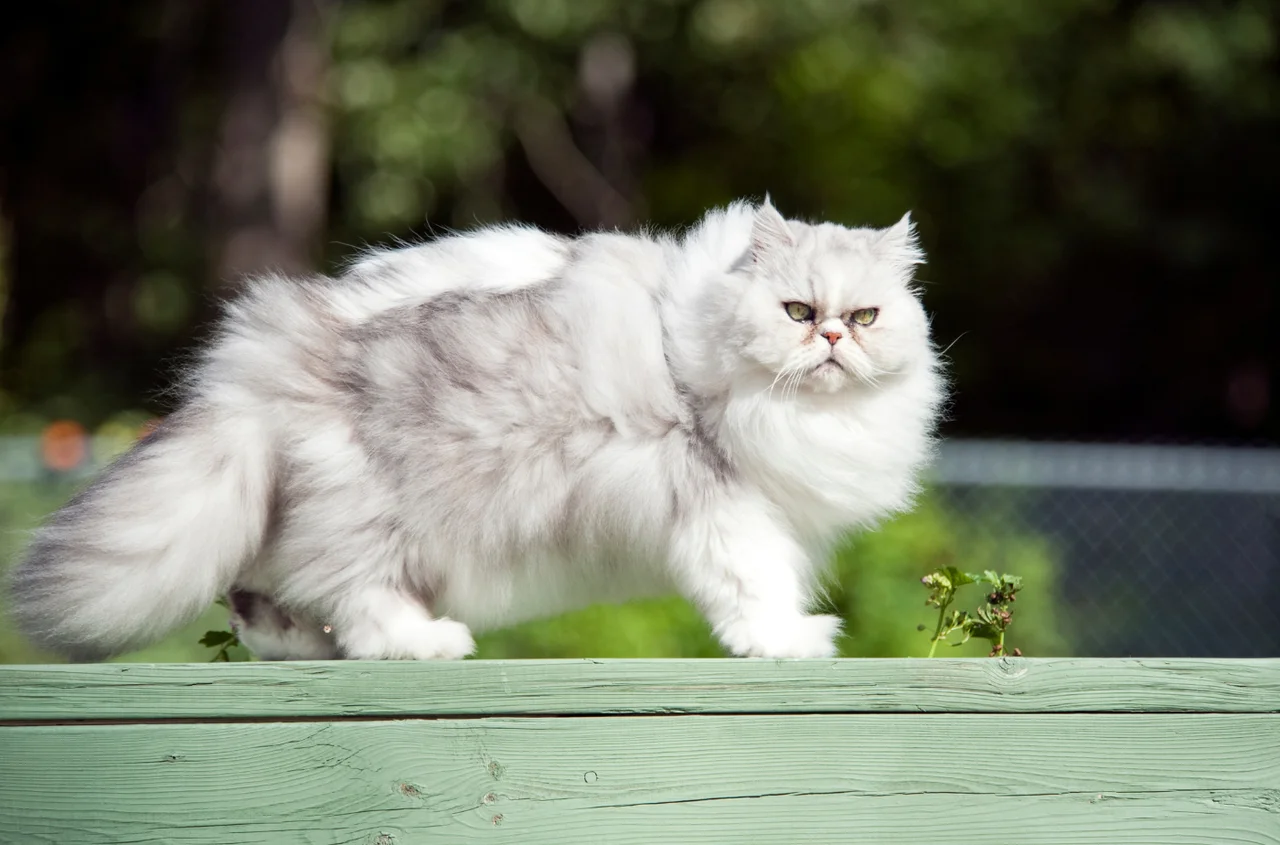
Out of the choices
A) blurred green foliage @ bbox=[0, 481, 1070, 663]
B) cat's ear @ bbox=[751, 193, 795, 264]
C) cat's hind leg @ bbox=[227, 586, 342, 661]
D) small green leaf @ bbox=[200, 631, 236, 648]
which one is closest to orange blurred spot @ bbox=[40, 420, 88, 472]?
blurred green foliage @ bbox=[0, 481, 1070, 663]

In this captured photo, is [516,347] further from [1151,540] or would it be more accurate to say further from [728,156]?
[728,156]

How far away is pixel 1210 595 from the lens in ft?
20.8

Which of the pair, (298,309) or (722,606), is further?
(298,309)

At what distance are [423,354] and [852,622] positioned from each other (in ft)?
10.5

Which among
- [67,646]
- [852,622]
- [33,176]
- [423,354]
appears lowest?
[67,646]

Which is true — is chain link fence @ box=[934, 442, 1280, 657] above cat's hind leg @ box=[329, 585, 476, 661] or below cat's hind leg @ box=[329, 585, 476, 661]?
above

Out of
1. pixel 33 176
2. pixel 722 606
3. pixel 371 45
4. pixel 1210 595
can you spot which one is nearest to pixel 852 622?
pixel 1210 595

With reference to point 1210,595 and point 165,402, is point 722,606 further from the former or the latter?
point 1210,595

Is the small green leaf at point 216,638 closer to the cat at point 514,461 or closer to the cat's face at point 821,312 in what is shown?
the cat at point 514,461

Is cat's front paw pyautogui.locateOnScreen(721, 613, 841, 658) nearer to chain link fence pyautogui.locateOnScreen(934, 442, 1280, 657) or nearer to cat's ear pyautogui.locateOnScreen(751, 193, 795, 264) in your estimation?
cat's ear pyautogui.locateOnScreen(751, 193, 795, 264)

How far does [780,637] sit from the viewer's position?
2.15m

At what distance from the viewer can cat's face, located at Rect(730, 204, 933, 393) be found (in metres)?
2.20

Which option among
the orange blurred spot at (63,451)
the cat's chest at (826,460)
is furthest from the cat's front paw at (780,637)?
the orange blurred spot at (63,451)

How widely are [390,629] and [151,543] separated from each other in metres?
0.42
